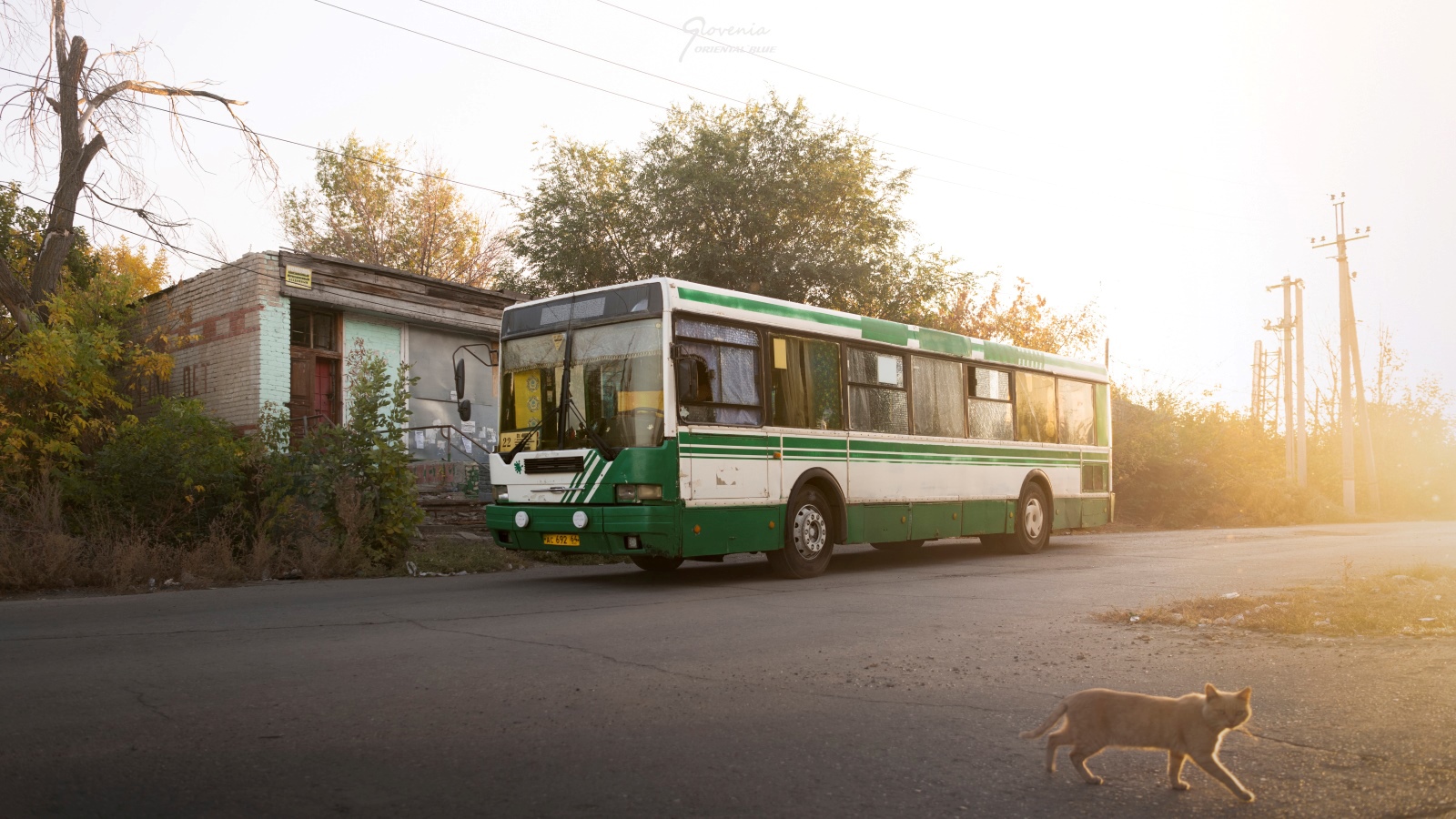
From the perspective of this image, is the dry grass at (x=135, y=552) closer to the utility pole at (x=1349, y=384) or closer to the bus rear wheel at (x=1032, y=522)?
the bus rear wheel at (x=1032, y=522)

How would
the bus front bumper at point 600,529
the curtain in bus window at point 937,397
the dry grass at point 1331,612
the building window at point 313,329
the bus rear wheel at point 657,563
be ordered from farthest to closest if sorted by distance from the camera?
1. the building window at point 313,329
2. the curtain in bus window at point 937,397
3. the bus rear wheel at point 657,563
4. the bus front bumper at point 600,529
5. the dry grass at point 1331,612

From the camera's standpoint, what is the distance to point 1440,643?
7.00 meters

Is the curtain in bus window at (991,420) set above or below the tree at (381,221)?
below

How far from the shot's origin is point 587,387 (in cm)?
1176

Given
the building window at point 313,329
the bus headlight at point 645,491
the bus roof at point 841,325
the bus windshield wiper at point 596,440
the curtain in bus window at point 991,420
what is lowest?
the bus headlight at point 645,491

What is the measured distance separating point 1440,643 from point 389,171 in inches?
1529

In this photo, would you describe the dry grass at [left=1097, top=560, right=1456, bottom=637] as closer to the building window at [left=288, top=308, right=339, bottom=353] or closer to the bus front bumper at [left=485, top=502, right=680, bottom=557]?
the bus front bumper at [left=485, top=502, right=680, bottom=557]

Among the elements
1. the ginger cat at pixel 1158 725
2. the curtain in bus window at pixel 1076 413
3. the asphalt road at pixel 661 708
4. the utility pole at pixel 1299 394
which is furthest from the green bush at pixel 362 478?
the utility pole at pixel 1299 394

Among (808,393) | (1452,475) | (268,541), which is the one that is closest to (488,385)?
(268,541)

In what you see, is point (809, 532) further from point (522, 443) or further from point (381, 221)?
point (381, 221)

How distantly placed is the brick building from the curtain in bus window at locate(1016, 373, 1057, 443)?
979 cm

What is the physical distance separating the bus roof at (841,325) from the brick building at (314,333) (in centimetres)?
868

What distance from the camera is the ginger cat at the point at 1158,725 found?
372cm

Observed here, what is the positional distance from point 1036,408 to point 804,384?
20.3ft
